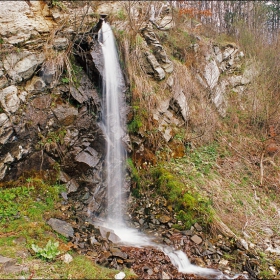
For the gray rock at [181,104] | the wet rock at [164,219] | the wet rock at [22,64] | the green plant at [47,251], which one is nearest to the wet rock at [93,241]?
the green plant at [47,251]

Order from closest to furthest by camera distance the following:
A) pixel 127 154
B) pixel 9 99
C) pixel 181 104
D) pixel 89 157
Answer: pixel 9 99 → pixel 89 157 → pixel 127 154 → pixel 181 104

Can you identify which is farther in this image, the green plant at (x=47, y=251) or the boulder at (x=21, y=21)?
the boulder at (x=21, y=21)

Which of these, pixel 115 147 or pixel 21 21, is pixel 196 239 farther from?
pixel 21 21

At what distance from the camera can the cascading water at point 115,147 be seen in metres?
5.06

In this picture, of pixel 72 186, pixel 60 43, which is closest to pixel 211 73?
pixel 60 43

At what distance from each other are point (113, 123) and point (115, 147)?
2.62ft

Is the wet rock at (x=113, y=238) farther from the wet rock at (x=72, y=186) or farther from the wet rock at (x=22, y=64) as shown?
the wet rock at (x=22, y=64)

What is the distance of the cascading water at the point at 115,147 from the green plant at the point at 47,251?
1622mm

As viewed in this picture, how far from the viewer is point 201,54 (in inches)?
409

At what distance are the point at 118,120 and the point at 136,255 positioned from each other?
13.4 feet

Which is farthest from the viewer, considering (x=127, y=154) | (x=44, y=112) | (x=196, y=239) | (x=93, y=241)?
(x=127, y=154)

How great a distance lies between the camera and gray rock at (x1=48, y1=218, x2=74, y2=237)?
4.56m

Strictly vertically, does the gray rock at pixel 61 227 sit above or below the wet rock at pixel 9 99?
below

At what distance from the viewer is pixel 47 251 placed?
3.76 metres
